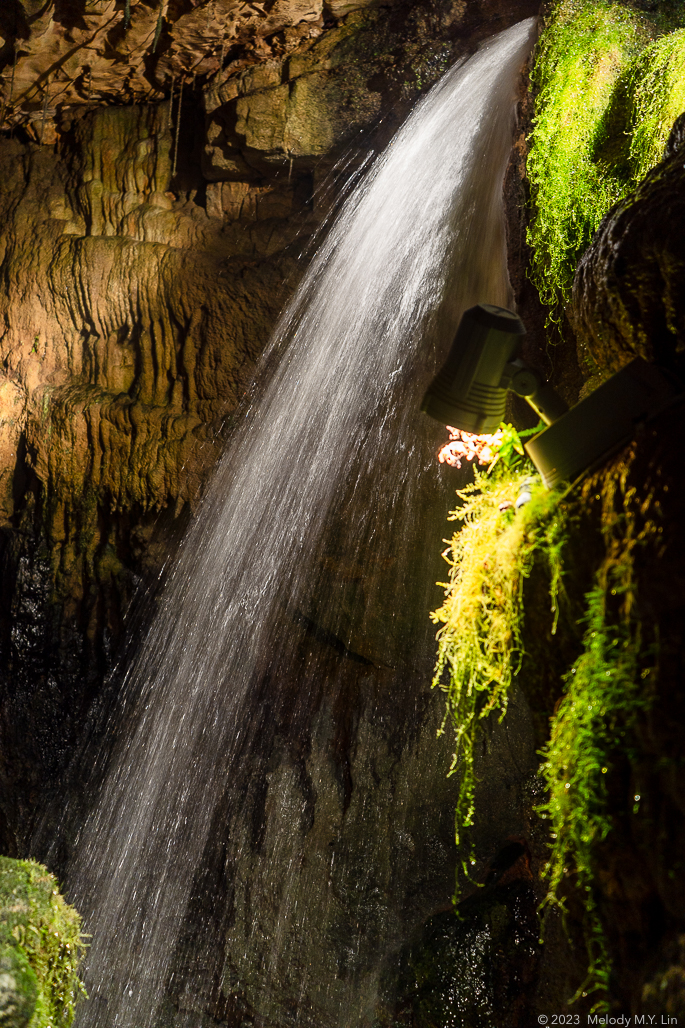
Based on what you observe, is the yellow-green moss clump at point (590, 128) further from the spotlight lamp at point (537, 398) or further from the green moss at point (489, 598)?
the green moss at point (489, 598)

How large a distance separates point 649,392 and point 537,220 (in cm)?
286

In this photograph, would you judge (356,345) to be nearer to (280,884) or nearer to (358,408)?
(358,408)

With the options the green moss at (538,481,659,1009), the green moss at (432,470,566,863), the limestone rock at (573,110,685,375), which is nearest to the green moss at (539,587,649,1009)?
the green moss at (538,481,659,1009)

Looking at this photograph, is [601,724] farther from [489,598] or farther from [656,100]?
[656,100]

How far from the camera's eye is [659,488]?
184cm

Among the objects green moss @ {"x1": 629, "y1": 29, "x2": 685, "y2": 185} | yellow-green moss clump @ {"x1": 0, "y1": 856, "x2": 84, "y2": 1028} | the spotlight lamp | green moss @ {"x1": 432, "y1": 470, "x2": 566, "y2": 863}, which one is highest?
green moss @ {"x1": 629, "y1": 29, "x2": 685, "y2": 185}

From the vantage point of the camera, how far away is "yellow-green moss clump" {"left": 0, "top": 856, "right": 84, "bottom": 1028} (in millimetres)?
2273

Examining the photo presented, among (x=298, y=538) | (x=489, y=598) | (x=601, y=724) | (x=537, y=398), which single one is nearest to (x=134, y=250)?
(x=298, y=538)

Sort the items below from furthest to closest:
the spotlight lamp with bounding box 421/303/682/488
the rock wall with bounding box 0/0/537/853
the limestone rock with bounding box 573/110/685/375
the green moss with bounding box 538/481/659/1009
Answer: the rock wall with bounding box 0/0/537/853, the limestone rock with bounding box 573/110/685/375, the spotlight lamp with bounding box 421/303/682/488, the green moss with bounding box 538/481/659/1009

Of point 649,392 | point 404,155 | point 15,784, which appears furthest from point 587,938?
point 404,155

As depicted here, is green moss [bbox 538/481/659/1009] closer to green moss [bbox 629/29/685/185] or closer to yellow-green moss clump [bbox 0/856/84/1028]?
yellow-green moss clump [bbox 0/856/84/1028]

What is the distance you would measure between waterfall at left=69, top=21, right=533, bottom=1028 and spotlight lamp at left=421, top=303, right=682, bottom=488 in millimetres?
3170

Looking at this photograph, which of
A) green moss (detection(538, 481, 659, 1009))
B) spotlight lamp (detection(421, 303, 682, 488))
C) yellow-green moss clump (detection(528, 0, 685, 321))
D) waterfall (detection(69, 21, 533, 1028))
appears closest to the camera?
green moss (detection(538, 481, 659, 1009))

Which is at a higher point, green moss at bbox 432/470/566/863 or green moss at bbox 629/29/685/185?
green moss at bbox 629/29/685/185
